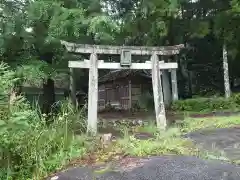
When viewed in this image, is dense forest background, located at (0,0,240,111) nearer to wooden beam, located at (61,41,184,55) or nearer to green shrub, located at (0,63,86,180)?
wooden beam, located at (61,41,184,55)

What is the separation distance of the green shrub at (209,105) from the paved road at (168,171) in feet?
49.4

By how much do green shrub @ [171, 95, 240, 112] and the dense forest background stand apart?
3.76 meters

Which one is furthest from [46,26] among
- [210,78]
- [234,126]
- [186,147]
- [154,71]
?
[210,78]

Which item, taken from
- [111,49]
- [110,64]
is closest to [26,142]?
[110,64]

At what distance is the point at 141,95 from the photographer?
2861cm

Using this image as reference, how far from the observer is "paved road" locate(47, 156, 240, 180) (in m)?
6.43

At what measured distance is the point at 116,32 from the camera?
16.8 m

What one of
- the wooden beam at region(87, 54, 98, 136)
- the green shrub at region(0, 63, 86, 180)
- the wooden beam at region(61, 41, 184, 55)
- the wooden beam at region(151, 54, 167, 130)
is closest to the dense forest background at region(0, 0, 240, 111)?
the wooden beam at region(61, 41, 184, 55)

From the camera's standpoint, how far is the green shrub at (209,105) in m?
22.0

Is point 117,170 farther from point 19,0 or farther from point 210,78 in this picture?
point 210,78

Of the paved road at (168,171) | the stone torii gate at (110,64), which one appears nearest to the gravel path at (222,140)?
the paved road at (168,171)

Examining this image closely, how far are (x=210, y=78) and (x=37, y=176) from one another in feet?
89.3

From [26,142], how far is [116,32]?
10190 mm

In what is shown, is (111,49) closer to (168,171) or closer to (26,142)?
(26,142)
